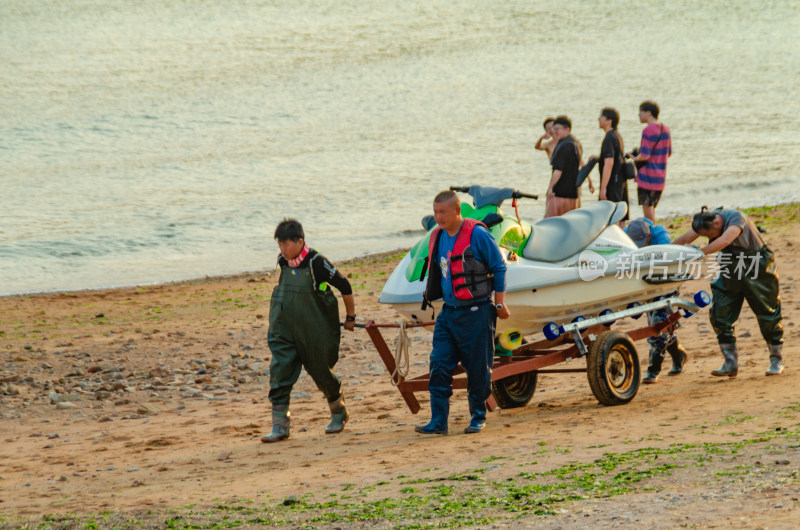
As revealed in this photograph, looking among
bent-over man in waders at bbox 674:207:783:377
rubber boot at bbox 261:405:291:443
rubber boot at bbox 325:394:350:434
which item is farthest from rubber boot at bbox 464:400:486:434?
bent-over man in waders at bbox 674:207:783:377

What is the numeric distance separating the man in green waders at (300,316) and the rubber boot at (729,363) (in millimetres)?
3427

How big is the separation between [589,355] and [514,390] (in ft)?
3.33

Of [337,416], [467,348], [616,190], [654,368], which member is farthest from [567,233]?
[616,190]

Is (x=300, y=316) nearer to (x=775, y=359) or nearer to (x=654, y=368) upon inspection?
(x=654, y=368)

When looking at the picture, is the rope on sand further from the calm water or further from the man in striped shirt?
the calm water

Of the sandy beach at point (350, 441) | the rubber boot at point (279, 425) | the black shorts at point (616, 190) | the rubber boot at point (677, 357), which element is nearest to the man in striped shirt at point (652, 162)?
the black shorts at point (616, 190)

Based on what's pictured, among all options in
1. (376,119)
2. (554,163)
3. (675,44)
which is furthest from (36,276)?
(675,44)

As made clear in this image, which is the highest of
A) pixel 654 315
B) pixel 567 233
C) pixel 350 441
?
pixel 567 233

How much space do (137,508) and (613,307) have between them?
4.32m

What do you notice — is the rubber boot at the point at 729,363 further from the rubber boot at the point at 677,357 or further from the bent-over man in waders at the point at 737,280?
the rubber boot at the point at 677,357

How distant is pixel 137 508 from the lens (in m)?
6.10

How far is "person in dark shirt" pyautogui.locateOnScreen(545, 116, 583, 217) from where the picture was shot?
38.5 feet

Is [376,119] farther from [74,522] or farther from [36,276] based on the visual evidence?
[74,522]

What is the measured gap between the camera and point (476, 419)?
7766mm
